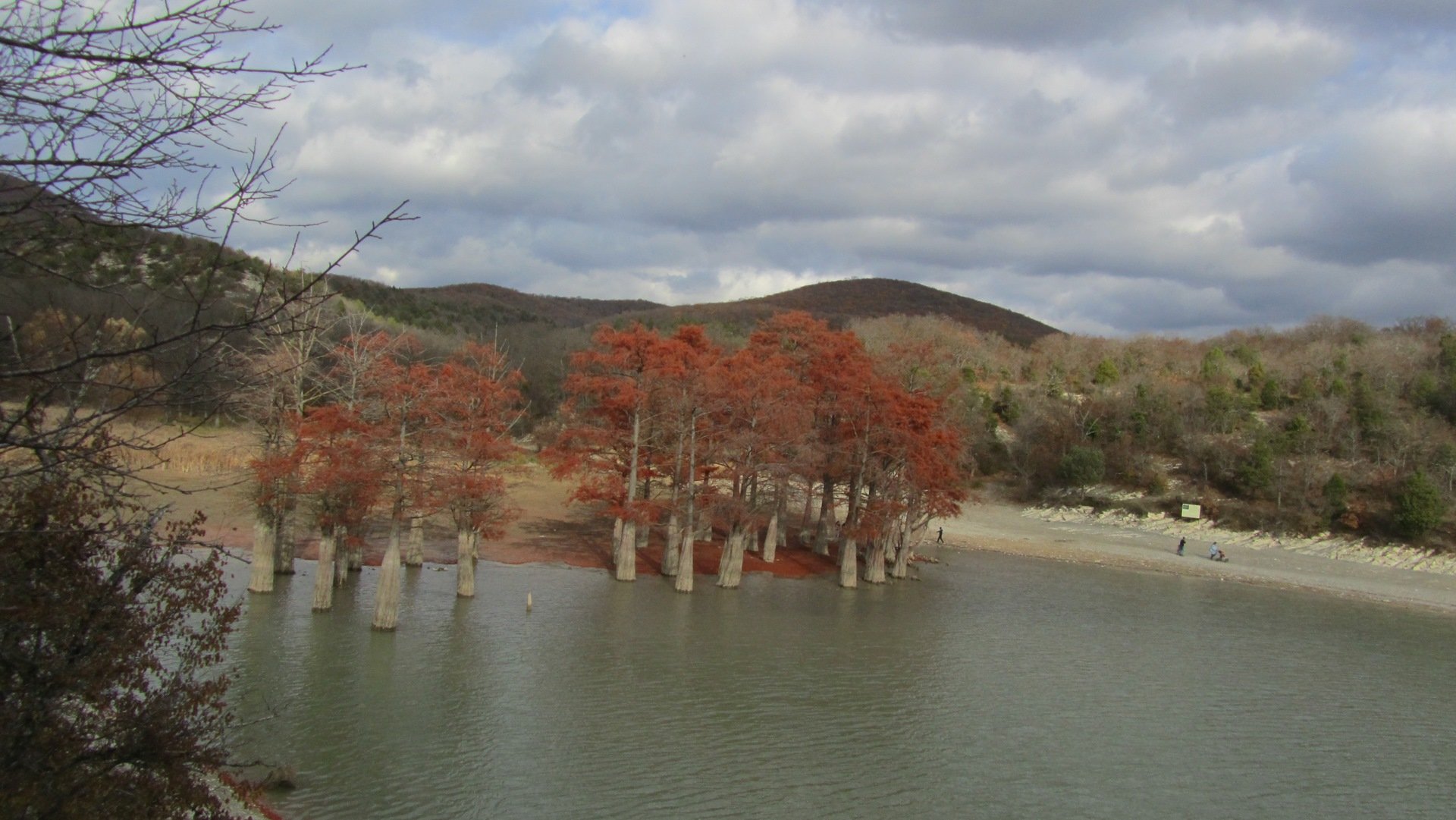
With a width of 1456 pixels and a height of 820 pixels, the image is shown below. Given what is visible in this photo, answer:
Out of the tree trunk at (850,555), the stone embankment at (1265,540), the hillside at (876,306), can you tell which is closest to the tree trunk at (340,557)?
the tree trunk at (850,555)

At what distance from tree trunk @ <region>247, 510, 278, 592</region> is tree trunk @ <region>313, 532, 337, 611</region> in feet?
6.45

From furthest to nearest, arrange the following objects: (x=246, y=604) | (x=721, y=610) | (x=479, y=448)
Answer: (x=721, y=610), (x=479, y=448), (x=246, y=604)

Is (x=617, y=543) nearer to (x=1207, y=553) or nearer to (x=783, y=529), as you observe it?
(x=783, y=529)

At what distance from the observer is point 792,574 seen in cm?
3297

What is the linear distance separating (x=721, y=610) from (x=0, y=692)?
20.2 metres

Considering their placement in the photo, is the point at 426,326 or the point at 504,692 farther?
the point at 426,326

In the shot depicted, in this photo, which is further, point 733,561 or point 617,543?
point 617,543

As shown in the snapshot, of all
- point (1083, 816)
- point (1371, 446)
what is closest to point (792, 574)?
Answer: point (1083, 816)

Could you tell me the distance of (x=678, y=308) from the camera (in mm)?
129875

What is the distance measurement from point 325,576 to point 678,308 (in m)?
110

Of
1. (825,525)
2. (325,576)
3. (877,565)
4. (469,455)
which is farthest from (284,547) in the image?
(825,525)

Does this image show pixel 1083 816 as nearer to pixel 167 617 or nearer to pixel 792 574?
pixel 167 617

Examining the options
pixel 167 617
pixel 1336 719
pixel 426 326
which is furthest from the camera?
pixel 426 326

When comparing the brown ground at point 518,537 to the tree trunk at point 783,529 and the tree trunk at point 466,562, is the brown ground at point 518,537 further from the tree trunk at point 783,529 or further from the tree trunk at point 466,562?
the tree trunk at point 466,562
